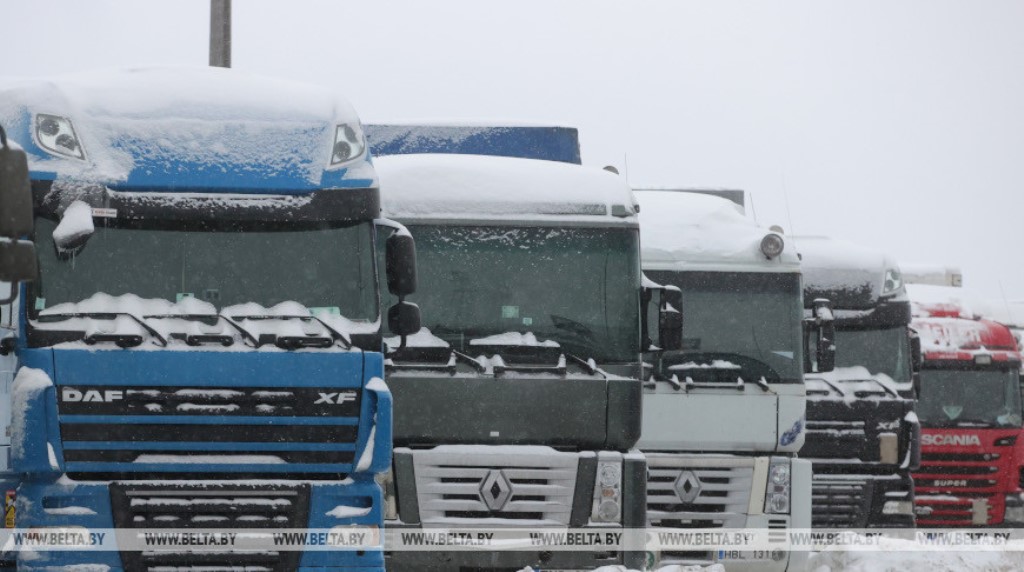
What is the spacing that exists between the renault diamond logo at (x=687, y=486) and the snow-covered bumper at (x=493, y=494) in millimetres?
1727

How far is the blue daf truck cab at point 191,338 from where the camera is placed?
28.6ft

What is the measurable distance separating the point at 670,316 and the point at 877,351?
4.38 m

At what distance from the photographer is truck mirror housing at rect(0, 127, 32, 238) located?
714cm

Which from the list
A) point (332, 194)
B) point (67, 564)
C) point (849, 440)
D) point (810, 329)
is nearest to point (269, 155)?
point (332, 194)

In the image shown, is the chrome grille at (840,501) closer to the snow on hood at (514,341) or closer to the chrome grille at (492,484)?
the chrome grille at (492,484)

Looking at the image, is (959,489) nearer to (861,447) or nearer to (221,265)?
(861,447)

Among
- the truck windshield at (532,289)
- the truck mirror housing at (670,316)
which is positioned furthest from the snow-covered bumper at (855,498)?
the truck windshield at (532,289)

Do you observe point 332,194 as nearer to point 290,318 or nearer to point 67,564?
point 290,318

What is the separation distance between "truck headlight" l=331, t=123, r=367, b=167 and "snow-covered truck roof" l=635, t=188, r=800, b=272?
11.6ft

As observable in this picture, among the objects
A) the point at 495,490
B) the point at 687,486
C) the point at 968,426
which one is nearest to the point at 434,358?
the point at 495,490

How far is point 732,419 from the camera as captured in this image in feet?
39.8

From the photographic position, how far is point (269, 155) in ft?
30.3

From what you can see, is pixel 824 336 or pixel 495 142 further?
pixel 824 336

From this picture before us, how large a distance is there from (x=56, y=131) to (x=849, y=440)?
295 inches
